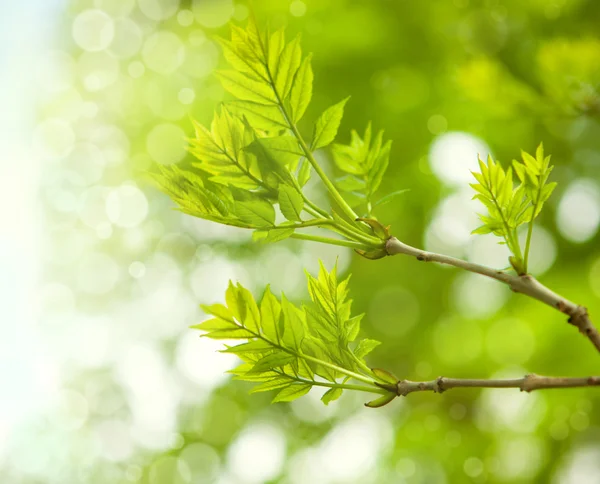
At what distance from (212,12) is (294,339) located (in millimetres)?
2081

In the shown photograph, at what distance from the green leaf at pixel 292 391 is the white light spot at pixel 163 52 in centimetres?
207

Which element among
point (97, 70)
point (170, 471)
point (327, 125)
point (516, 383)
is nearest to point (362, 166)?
point (327, 125)

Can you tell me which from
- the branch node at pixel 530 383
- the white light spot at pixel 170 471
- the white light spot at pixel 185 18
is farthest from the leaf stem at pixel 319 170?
the white light spot at pixel 185 18

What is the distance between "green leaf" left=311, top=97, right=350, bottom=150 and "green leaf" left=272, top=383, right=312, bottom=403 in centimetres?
13

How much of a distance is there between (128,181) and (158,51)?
56cm

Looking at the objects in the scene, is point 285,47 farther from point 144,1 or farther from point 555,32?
point 144,1

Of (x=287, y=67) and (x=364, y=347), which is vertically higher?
(x=287, y=67)

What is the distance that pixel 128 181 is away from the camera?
221 cm

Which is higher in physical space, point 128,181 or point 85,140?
point 85,140

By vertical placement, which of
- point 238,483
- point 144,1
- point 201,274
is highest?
point 144,1

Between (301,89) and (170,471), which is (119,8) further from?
(301,89)

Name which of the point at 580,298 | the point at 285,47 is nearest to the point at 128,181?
the point at 580,298

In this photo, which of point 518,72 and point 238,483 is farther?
point 238,483

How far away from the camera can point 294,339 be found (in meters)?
0.26
